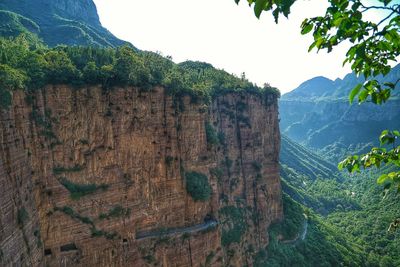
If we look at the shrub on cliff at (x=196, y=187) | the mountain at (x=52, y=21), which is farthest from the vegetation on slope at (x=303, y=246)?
the mountain at (x=52, y=21)

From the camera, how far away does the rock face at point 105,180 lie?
25.3 metres

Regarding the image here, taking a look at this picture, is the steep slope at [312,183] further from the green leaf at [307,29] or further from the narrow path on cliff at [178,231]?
the green leaf at [307,29]

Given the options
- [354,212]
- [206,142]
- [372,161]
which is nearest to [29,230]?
[206,142]

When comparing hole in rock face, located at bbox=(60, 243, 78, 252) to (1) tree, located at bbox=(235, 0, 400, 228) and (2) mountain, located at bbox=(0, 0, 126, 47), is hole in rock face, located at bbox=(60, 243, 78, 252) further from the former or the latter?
(2) mountain, located at bbox=(0, 0, 126, 47)

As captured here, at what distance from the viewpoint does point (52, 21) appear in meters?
96.9

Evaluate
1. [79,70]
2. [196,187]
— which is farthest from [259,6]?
[196,187]

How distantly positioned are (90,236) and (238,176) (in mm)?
27773

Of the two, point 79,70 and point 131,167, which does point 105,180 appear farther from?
point 79,70

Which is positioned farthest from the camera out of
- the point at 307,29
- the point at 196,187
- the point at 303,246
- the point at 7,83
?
the point at 303,246

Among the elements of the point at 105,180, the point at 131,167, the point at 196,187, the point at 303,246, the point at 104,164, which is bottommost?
the point at 303,246

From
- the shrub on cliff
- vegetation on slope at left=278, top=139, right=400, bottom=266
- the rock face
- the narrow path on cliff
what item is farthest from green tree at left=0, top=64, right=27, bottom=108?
vegetation on slope at left=278, top=139, right=400, bottom=266

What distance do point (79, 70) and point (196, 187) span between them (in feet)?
54.3

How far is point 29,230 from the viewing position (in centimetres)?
2530

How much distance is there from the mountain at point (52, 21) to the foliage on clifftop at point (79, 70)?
44688mm
